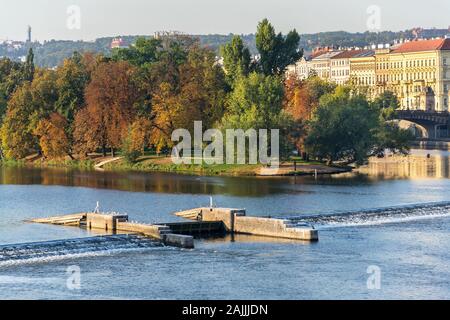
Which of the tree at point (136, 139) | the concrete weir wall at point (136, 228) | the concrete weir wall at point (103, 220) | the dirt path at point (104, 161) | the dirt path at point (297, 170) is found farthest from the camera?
the dirt path at point (104, 161)

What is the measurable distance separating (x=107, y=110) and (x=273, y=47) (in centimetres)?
1331

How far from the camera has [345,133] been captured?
94.6 metres

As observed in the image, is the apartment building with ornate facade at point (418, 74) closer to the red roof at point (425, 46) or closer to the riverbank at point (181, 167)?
the red roof at point (425, 46)

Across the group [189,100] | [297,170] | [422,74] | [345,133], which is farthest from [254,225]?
[422,74]

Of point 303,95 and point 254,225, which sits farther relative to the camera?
point 303,95

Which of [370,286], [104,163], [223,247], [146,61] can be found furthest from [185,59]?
[370,286]

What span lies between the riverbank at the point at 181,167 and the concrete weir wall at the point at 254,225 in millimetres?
31129

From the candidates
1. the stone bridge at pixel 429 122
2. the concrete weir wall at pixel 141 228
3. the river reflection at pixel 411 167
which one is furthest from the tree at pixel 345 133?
the stone bridge at pixel 429 122

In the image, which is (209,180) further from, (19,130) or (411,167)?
(19,130)

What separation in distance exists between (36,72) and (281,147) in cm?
3549

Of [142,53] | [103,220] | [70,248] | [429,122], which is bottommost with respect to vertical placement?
[70,248]

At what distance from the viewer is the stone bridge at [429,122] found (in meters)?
152

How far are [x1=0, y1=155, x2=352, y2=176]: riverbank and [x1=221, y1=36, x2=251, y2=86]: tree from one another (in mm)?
8165

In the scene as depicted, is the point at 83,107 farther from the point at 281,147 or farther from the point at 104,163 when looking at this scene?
the point at 281,147
